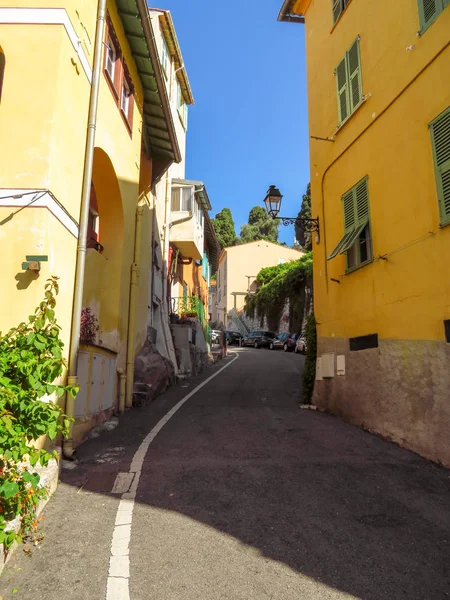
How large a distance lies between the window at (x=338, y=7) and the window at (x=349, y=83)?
4.29 ft

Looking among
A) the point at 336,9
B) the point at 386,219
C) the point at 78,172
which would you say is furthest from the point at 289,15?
the point at 78,172

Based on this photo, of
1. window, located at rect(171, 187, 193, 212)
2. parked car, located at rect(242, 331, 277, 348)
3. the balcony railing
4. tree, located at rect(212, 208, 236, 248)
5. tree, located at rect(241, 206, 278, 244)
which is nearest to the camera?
window, located at rect(171, 187, 193, 212)

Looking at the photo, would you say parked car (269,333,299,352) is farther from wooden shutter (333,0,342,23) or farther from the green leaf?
the green leaf

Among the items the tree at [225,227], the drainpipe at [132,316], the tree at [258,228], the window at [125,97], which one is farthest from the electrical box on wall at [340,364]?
the tree at [258,228]

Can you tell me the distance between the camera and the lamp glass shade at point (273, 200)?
34.5ft

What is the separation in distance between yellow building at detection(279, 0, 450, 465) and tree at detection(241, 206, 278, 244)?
207ft

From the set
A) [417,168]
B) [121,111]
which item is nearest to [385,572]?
[417,168]

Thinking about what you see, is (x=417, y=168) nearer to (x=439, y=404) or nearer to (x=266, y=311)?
(x=439, y=404)

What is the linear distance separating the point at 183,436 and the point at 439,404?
3.98 m

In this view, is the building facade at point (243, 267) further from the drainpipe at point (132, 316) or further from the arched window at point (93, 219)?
the arched window at point (93, 219)

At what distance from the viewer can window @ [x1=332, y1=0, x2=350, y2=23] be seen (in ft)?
32.9

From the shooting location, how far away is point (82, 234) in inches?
256

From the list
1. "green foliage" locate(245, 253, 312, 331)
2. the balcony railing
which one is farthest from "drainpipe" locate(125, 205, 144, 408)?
"green foliage" locate(245, 253, 312, 331)

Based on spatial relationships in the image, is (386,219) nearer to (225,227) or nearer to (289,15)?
(289,15)
